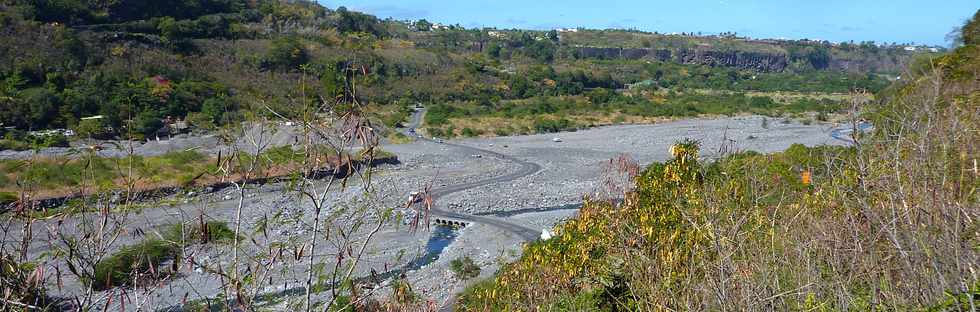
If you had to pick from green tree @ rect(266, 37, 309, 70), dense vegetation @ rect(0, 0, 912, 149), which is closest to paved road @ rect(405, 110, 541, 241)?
dense vegetation @ rect(0, 0, 912, 149)

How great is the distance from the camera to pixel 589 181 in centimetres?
2142

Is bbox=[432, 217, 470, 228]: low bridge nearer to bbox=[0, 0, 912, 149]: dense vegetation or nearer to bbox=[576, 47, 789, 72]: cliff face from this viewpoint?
bbox=[0, 0, 912, 149]: dense vegetation

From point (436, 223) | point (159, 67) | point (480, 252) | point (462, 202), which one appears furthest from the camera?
point (159, 67)

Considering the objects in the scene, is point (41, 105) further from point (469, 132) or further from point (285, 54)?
point (469, 132)

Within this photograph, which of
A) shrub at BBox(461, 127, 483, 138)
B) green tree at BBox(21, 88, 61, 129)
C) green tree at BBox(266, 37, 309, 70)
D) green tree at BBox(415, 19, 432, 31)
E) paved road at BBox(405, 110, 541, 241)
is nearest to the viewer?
paved road at BBox(405, 110, 541, 241)

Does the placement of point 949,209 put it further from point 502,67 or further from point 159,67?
point 502,67

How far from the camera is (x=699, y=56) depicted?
82250 mm

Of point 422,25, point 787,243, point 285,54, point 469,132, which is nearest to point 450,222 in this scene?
point 787,243

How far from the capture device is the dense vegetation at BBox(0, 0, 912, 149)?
420 inches

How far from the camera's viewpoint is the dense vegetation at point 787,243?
2.96 meters

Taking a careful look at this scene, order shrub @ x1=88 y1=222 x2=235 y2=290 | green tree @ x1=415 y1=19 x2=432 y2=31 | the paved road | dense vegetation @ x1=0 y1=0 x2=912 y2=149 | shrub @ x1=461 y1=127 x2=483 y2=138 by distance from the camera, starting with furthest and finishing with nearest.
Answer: green tree @ x1=415 y1=19 x2=432 y2=31 → shrub @ x1=461 y1=127 x2=483 y2=138 → the paved road → dense vegetation @ x1=0 y1=0 x2=912 y2=149 → shrub @ x1=88 y1=222 x2=235 y2=290

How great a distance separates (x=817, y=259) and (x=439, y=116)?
34.3 m

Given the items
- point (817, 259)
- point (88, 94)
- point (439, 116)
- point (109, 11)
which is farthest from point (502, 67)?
point (817, 259)

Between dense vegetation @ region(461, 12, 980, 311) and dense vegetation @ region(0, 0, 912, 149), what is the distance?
4.82ft
